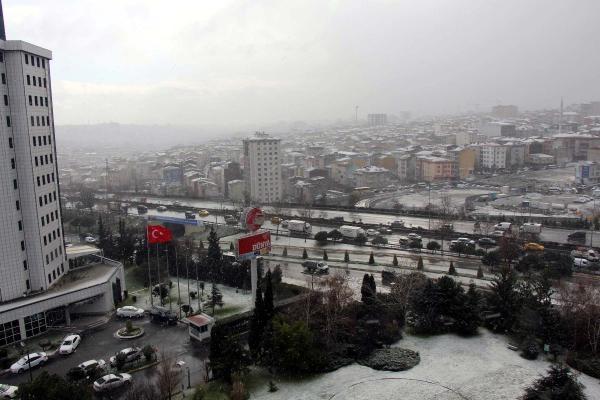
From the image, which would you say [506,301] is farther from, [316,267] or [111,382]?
[111,382]

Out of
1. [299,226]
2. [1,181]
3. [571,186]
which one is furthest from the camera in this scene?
[571,186]

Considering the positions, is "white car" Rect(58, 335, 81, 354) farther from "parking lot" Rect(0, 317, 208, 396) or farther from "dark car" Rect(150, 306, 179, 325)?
→ "dark car" Rect(150, 306, 179, 325)

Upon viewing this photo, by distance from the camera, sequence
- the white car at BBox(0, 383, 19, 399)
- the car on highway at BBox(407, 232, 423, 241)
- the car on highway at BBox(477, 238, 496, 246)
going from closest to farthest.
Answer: the white car at BBox(0, 383, 19, 399)
the car on highway at BBox(477, 238, 496, 246)
the car on highway at BBox(407, 232, 423, 241)

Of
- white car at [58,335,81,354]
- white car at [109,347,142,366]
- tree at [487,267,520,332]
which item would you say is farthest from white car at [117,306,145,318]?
tree at [487,267,520,332]

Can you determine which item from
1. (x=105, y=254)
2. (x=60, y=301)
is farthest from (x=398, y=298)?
(x=105, y=254)

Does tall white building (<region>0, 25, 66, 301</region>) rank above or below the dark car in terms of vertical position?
above

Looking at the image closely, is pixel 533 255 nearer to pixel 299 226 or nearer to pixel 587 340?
pixel 587 340

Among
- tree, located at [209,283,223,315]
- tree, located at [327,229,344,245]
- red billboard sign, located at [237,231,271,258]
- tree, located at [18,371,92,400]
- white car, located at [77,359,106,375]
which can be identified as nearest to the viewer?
tree, located at [18,371,92,400]
